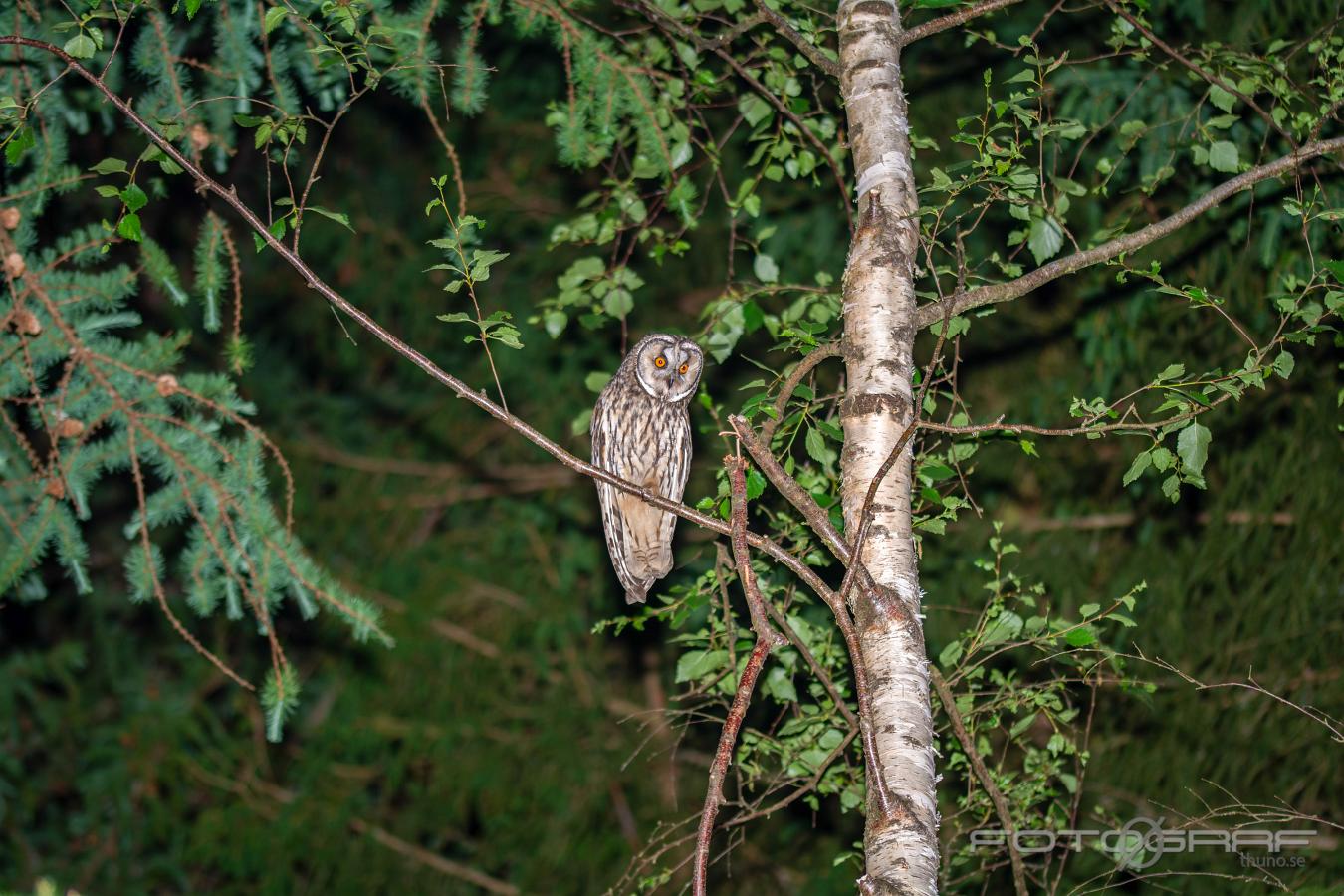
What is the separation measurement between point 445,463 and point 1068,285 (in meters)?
2.64

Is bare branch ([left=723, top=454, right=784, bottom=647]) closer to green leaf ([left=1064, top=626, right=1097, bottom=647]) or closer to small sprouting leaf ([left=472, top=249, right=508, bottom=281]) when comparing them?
small sprouting leaf ([left=472, top=249, right=508, bottom=281])

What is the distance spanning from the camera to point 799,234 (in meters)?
4.02

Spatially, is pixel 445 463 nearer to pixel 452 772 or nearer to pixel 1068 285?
pixel 452 772

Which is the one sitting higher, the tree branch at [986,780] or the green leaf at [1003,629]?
the green leaf at [1003,629]

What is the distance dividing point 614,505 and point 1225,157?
5.33 ft

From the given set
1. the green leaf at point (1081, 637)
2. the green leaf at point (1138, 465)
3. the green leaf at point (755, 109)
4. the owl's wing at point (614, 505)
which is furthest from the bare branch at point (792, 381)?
the owl's wing at point (614, 505)

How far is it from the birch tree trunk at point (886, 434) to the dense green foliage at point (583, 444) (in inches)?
4.3

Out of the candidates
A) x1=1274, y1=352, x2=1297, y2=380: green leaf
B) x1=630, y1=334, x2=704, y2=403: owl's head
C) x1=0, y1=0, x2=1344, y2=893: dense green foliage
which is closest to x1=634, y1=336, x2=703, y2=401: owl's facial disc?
x1=630, y1=334, x2=704, y2=403: owl's head

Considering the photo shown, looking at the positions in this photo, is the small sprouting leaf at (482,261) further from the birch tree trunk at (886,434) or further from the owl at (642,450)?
the owl at (642,450)

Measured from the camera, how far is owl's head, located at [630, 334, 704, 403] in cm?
283

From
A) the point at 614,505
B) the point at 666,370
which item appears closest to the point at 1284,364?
the point at 666,370

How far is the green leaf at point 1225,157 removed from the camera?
6.78ft

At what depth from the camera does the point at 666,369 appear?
287 centimetres

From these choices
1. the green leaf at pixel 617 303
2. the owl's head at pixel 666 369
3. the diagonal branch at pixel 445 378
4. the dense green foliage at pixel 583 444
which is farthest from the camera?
the owl's head at pixel 666 369
